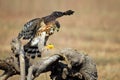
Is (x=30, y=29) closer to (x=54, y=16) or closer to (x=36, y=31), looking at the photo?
(x=36, y=31)

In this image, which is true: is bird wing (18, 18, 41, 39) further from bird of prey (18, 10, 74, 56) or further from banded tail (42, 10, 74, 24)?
banded tail (42, 10, 74, 24)

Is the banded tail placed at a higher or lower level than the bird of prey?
higher

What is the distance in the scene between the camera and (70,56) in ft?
72.1

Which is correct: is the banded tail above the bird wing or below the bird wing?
above

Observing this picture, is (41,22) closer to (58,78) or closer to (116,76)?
(58,78)

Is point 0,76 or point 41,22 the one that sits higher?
point 41,22

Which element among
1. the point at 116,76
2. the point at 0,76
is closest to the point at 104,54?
the point at 116,76

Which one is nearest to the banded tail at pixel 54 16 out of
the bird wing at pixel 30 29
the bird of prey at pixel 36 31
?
the bird of prey at pixel 36 31

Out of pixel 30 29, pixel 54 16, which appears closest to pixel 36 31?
pixel 30 29

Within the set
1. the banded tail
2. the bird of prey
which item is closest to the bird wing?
the bird of prey

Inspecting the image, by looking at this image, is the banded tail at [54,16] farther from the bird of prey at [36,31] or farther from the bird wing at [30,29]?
the bird wing at [30,29]

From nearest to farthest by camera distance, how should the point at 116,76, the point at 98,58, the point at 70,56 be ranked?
the point at 70,56
the point at 116,76
the point at 98,58

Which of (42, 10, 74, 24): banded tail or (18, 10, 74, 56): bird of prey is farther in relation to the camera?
(42, 10, 74, 24): banded tail

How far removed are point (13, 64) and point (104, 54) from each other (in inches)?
785
